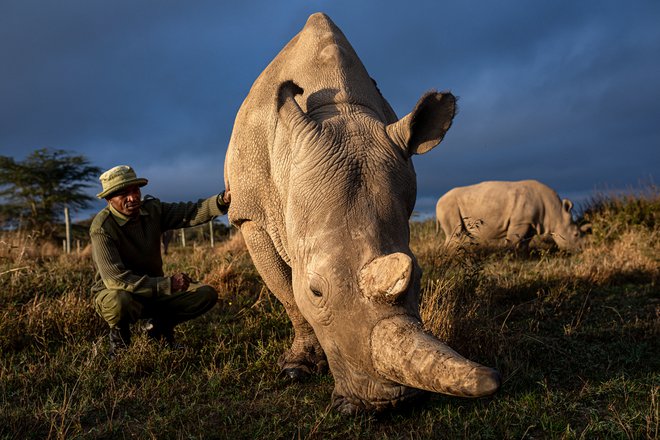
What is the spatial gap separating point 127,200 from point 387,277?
3.03 meters

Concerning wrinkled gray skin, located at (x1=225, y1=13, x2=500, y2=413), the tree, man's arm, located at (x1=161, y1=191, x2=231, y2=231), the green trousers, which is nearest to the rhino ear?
wrinkled gray skin, located at (x1=225, y1=13, x2=500, y2=413)

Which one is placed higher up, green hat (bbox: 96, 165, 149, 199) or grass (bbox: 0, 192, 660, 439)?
green hat (bbox: 96, 165, 149, 199)

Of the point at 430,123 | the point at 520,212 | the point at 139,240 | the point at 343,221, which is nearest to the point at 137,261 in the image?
the point at 139,240

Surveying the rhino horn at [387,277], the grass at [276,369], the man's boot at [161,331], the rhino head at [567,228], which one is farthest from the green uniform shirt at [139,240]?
the rhino head at [567,228]

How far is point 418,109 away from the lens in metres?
3.21

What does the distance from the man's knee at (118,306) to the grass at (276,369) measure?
23 centimetres

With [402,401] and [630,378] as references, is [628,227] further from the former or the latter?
[402,401]

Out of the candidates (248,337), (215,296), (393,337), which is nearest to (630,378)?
(393,337)

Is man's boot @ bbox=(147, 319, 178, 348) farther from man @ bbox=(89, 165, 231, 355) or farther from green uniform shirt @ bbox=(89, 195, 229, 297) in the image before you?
green uniform shirt @ bbox=(89, 195, 229, 297)

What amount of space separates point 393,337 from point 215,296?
276cm

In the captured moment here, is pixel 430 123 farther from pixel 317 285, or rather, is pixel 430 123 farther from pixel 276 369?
pixel 276 369

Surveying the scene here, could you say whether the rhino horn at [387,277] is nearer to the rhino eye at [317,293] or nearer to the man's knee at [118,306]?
the rhino eye at [317,293]

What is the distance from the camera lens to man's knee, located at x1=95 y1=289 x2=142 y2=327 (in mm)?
4367

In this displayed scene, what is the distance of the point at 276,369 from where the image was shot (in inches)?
159
